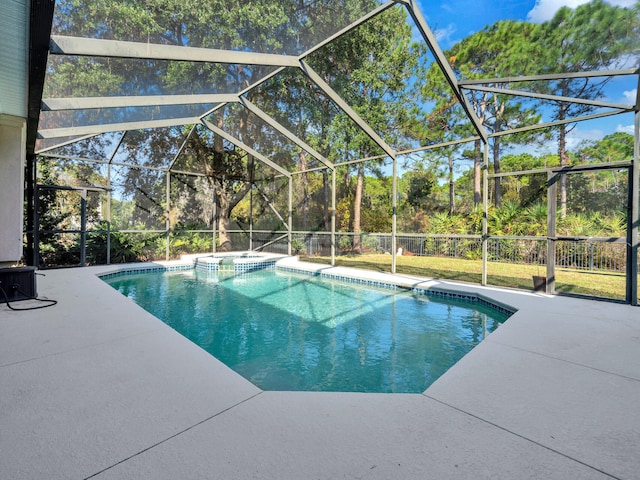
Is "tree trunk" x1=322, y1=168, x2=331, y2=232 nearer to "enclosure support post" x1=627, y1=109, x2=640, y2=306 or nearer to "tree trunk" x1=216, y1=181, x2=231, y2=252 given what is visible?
"tree trunk" x1=216, y1=181, x2=231, y2=252

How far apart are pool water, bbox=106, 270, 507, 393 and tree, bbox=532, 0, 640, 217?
432 centimetres

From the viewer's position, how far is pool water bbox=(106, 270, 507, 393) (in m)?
3.15

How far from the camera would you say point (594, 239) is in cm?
506

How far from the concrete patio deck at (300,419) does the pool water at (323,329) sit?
664 mm

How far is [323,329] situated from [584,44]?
714cm

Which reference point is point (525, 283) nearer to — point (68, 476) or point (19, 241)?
point (68, 476)

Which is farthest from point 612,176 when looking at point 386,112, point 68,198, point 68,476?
point 68,198

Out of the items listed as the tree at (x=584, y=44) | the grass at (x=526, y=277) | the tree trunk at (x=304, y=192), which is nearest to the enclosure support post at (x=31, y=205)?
the tree trunk at (x=304, y=192)

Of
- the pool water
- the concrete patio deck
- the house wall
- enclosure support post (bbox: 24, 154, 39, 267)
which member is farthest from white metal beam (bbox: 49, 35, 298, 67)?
enclosure support post (bbox: 24, 154, 39, 267)

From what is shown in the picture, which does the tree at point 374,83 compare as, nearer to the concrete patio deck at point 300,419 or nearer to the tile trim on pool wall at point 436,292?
the tile trim on pool wall at point 436,292

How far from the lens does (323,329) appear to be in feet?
14.9

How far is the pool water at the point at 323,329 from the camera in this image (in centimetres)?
315

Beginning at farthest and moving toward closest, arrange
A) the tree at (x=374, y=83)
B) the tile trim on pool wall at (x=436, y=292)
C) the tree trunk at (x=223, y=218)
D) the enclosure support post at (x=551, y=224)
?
1. the tree trunk at (x=223, y=218)
2. the tree at (x=374, y=83)
3. the enclosure support post at (x=551, y=224)
4. the tile trim on pool wall at (x=436, y=292)

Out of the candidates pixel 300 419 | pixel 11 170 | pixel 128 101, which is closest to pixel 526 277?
pixel 300 419
